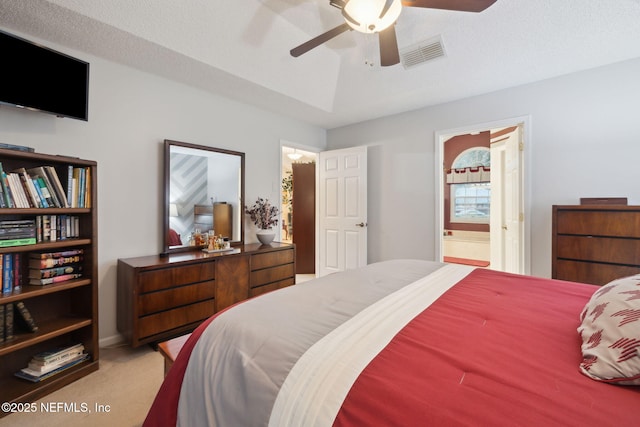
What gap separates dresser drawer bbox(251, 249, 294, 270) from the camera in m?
2.96

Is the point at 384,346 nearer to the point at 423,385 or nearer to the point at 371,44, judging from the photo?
the point at 423,385

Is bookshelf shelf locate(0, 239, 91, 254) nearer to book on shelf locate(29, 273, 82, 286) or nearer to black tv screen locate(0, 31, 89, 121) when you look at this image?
book on shelf locate(29, 273, 82, 286)

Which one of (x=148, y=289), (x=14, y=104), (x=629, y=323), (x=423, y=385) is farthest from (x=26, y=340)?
(x=629, y=323)

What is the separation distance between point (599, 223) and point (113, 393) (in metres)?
3.70

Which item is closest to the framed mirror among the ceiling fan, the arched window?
the ceiling fan

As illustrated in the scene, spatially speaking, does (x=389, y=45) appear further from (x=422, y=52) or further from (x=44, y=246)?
(x=44, y=246)

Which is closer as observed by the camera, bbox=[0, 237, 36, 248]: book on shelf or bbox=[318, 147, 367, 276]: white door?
bbox=[0, 237, 36, 248]: book on shelf

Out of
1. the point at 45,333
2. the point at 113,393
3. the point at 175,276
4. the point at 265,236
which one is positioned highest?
the point at 265,236

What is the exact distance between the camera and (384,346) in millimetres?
869

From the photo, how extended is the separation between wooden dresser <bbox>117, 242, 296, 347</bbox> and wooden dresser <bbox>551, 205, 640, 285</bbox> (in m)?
2.75

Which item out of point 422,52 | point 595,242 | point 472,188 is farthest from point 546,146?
point 472,188

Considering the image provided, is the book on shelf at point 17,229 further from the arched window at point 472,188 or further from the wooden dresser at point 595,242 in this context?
the arched window at point 472,188

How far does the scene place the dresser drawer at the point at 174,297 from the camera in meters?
2.16

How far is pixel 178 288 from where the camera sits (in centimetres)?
234
